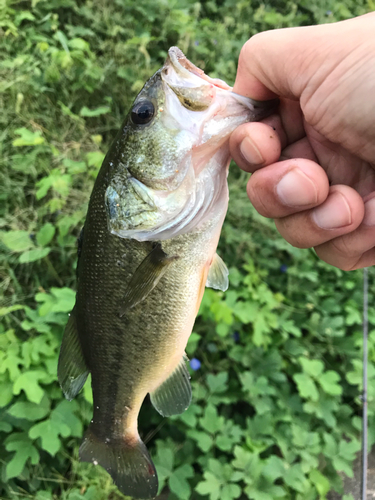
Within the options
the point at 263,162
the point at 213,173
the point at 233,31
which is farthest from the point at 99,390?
the point at 233,31

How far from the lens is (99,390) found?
4.35ft

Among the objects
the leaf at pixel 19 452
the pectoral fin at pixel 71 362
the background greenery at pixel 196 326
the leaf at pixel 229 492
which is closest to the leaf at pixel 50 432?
the background greenery at pixel 196 326

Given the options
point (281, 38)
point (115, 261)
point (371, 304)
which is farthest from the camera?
point (371, 304)

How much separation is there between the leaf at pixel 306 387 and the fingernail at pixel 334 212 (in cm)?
123

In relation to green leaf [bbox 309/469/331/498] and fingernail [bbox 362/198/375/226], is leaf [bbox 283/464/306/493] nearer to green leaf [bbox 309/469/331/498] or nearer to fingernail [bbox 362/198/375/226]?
green leaf [bbox 309/469/331/498]

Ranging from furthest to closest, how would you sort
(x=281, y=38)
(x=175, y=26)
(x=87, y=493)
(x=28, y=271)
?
(x=175, y=26) < (x=28, y=271) < (x=87, y=493) < (x=281, y=38)

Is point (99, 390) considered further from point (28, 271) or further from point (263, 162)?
point (28, 271)

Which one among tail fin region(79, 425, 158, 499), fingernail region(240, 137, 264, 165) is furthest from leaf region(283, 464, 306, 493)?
fingernail region(240, 137, 264, 165)

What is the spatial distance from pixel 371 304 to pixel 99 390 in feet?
7.81

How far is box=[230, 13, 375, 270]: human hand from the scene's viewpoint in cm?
97

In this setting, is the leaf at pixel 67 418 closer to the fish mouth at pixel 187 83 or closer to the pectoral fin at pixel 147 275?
the pectoral fin at pixel 147 275

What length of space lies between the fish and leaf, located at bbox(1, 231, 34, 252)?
969mm

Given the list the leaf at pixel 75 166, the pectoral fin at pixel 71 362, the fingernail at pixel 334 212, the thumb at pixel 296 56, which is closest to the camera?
the thumb at pixel 296 56

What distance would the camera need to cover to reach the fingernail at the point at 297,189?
1031 millimetres
